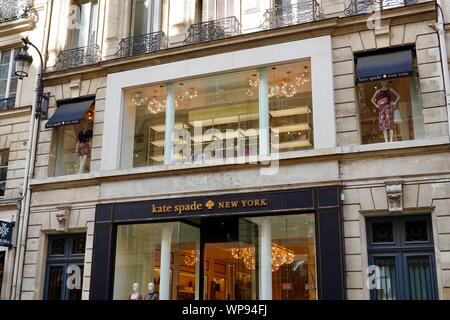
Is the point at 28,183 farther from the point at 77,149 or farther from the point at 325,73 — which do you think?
the point at 325,73

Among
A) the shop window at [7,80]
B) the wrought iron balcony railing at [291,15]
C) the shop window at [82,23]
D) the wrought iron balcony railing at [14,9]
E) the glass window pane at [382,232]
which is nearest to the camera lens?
the glass window pane at [382,232]

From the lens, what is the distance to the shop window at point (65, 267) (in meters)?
14.7

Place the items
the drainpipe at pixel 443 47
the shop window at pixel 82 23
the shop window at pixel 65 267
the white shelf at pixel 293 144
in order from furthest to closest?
the shop window at pixel 82 23, the shop window at pixel 65 267, the white shelf at pixel 293 144, the drainpipe at pixel 443 47

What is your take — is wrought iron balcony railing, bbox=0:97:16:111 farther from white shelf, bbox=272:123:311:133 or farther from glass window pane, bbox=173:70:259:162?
white shelf, bbox=272:123:311:133

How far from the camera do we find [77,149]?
15.9 m

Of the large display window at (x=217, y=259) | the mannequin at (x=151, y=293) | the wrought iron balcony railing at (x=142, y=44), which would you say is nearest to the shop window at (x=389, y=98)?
the large display window at (x=217, y=259)

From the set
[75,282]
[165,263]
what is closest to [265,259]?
[165,263]

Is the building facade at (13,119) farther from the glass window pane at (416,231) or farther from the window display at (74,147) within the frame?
the glass window pane at (416,231)

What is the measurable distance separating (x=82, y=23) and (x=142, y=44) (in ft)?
9.30

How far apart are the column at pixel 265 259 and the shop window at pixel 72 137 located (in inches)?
228

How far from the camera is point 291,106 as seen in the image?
13.5 meters

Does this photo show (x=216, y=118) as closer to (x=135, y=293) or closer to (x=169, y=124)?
(x=169, y=124)
